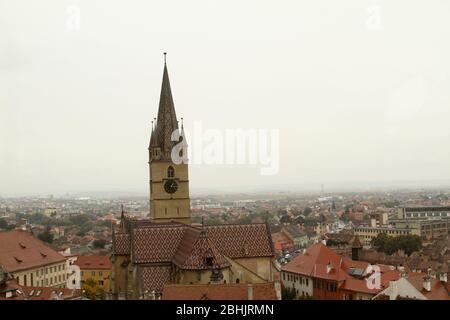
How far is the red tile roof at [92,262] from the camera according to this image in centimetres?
2586

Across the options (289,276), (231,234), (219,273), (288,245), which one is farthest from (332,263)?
(288,245)

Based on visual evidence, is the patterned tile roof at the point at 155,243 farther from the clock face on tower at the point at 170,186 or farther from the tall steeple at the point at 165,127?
the tall steeple at the point at 165,127

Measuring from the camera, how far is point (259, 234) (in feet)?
53.5

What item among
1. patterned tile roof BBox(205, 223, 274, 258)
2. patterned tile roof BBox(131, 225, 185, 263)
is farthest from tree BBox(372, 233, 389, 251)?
patterned tile roof BBox(131, 225, 185, 263)

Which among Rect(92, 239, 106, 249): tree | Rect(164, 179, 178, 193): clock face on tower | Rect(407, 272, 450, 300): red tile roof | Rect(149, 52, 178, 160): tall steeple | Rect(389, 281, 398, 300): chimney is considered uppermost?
Rect(149, 52, 178, 160): tall steeple

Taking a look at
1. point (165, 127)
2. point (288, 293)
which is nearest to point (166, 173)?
point (165, 127)

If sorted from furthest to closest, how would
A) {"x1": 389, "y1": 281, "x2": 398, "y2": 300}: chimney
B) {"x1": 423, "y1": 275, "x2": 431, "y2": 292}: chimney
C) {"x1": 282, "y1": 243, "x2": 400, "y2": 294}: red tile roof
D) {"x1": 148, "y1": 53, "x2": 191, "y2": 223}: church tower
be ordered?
{"x1": 148, "y1": 53, "x2": 191, "y2": 223}: church tower, {"x1": 282, "y1": 243, "x2": 400, "y2": 294}: red tile roof, {"x1": 423, "y1": 275, "x2": 431, "y2": 292}: chimney, {"x1": 389, "y1": 281, "x2": 398, "y2": 300}: chimney

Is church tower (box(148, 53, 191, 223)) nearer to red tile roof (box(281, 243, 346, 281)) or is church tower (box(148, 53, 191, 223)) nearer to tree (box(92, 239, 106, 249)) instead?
red tile roof (box(281, 243, 346, 281))

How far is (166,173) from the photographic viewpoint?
758 inches

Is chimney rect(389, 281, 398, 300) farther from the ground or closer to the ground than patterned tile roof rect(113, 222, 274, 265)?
closer to the ground

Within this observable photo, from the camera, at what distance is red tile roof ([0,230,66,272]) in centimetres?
2006
